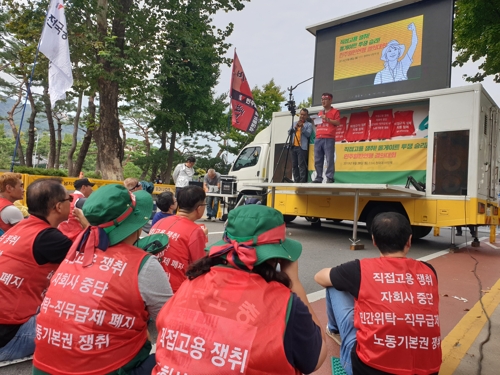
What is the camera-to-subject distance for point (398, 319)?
2.00 metres

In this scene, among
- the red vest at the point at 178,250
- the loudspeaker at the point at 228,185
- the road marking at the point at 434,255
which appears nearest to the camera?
the red vest at the point at 178,250

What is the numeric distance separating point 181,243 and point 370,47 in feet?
26.7

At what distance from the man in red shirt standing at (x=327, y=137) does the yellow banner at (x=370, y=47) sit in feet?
5.96

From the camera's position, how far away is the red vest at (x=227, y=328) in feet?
4.10

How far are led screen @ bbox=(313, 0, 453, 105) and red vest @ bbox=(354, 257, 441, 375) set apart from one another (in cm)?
724

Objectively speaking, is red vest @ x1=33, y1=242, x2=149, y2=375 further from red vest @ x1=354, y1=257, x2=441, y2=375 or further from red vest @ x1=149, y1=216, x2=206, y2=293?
red vest @ x1=354, y1=257, x2=441, y2=375

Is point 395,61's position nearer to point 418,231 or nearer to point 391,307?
point 418,231

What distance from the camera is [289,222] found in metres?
11.9

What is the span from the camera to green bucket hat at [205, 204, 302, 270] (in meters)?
1.41

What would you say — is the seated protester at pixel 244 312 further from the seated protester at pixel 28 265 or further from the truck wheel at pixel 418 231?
the truck wheel at pixel 418 231

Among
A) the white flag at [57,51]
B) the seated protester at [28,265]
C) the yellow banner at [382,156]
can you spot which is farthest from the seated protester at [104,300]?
the white flag at [57,51]

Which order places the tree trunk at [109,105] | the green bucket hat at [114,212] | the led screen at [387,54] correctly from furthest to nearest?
the tree trunk at [109,105] < the led screen at [387,54] < the green bucket hat at [114,212]

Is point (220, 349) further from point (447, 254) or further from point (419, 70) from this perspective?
point (419, 70)

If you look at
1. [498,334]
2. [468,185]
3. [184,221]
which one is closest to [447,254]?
[468,185]
